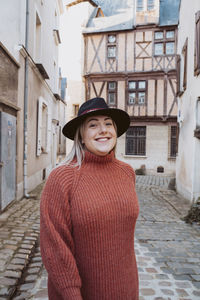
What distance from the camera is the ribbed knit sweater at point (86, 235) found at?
4.53 feet

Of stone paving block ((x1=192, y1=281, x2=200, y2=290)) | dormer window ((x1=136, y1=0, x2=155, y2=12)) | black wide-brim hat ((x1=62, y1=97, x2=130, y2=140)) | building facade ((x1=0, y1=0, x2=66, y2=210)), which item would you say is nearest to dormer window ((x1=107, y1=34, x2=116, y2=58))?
dormer window ((x1=136, y1=0, x2=155, y2=12))

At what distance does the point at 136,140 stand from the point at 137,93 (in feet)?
9.15

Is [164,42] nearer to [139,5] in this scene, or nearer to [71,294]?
[139,5]

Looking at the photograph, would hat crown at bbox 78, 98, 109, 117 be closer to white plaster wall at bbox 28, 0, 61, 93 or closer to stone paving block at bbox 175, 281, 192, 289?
stone paving block at bbox 175, 281, 192, 289

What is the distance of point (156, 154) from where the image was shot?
16.0 meters

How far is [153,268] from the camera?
3.49 meters

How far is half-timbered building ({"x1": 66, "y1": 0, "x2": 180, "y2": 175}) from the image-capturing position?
50.1 ft

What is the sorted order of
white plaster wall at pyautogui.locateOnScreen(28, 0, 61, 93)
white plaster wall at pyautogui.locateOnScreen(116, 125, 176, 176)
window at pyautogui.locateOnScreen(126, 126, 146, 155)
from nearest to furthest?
white plaster wall at pyautogui.locateOnScreen(28, 0, 61, 93)
white plaster wall at pyautogui.locateOnScreen(116, 125, 176, 176)
window at pyautogui.locateOnScreen(126, 126, 146, 155)

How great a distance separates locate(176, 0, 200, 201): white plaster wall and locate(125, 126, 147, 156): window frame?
21.5 feet

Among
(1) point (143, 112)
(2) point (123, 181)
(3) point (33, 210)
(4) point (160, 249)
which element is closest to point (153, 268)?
(4) point (160, 249)

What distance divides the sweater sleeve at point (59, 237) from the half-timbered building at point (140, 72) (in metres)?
14.4

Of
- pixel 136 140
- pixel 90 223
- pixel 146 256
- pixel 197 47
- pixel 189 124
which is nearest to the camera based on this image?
pixel 90 223

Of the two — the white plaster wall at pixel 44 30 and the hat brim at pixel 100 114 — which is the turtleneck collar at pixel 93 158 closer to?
the hat brim at pixel 100 114

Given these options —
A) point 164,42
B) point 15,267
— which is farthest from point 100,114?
point 164,42
